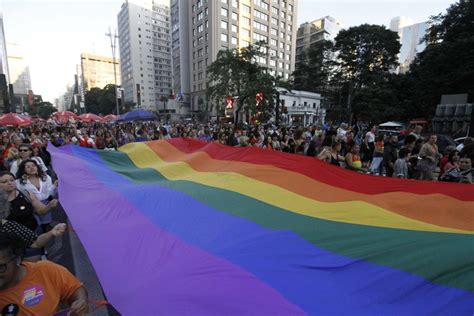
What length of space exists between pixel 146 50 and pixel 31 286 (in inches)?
5274

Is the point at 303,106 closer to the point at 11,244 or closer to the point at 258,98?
the point at 258,98

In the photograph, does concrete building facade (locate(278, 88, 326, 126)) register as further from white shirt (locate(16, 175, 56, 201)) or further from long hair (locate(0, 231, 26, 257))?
long hair (locate(0, 231, 26, 257))

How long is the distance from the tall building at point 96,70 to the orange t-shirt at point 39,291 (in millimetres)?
138088

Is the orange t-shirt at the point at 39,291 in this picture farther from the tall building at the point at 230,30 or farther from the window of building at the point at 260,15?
the window of building at the point at 260,15

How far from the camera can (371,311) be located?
1811 millimetres

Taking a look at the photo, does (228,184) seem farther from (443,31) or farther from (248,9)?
(248,9)

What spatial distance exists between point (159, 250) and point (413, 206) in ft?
10.2

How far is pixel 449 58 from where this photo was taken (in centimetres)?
2922

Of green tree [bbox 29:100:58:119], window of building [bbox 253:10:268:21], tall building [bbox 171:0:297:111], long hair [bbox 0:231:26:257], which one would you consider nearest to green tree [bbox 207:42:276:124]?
long hair [bbox 0:231:26:257]

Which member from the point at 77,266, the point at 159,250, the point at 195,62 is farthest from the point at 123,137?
the point at 195,62

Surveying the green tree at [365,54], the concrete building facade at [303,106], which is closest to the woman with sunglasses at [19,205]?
the green tree at [365,54]

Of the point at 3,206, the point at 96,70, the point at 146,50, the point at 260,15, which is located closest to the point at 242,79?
the point at 3,206

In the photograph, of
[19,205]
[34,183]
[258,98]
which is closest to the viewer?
[19,205]

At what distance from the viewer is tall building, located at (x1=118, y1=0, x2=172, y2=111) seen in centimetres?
11562
